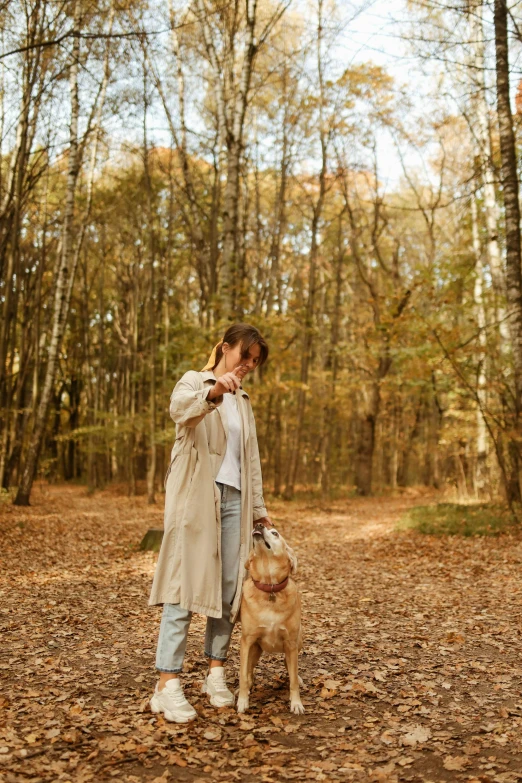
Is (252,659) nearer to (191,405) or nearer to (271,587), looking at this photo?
(271,587)

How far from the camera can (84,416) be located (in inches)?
1261

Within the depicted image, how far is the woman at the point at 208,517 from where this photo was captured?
12.2ft

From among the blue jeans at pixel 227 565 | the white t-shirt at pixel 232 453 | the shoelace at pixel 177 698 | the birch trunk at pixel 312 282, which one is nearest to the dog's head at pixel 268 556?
the blue jeans at pixel 227 565

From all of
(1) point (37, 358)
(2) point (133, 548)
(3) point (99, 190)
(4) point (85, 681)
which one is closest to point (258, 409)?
(1) point (37, 358)

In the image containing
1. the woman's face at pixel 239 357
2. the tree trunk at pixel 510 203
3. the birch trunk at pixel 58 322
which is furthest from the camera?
the birch trunk at pixel 58 322

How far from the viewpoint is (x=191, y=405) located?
11.8 ft

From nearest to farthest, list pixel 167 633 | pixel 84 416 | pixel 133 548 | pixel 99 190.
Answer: pixel 167 633, pixel 133 548, pixel 99 190, pixel 84 416

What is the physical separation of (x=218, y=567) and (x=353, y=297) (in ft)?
89.0

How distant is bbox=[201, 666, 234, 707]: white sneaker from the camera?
3943 mm

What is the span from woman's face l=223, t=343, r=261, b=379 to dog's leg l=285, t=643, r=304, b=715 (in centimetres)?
166

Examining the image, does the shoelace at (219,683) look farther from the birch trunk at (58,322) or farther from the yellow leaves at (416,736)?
the birch trunk at (58,322)

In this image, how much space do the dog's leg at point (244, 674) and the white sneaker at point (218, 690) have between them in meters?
0.08

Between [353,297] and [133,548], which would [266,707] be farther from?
[353,297]

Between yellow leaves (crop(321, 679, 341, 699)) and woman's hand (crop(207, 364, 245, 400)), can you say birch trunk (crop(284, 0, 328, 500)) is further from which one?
woman's hand (crop(207, 364, 245, 400))
